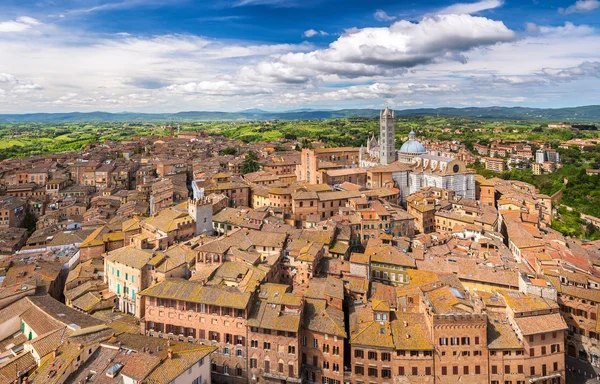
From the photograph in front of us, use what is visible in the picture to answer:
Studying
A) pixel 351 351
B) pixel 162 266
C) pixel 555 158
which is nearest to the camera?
pixel 351 351

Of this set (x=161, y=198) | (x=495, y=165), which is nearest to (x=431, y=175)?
(x=161, y=198)

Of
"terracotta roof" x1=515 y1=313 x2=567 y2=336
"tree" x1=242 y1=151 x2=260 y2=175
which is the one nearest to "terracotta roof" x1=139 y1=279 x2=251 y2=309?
"terracotta roof" x1=515 y1=313 x2=567 y2=336

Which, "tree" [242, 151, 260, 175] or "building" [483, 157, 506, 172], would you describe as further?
"building" [483, 157, 506, 172]

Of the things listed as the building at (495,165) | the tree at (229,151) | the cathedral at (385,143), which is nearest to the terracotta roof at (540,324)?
the cathedral at (385,143)

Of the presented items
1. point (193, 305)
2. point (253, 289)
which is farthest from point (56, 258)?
point (253, 289)

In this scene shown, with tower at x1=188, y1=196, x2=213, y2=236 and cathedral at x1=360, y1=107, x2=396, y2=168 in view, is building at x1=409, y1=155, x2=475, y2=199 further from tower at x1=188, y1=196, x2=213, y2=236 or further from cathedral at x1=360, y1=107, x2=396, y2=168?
tower at x1=188, y1=196, x2=213, y2=236

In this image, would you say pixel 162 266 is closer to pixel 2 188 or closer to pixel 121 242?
pixel 121 242
